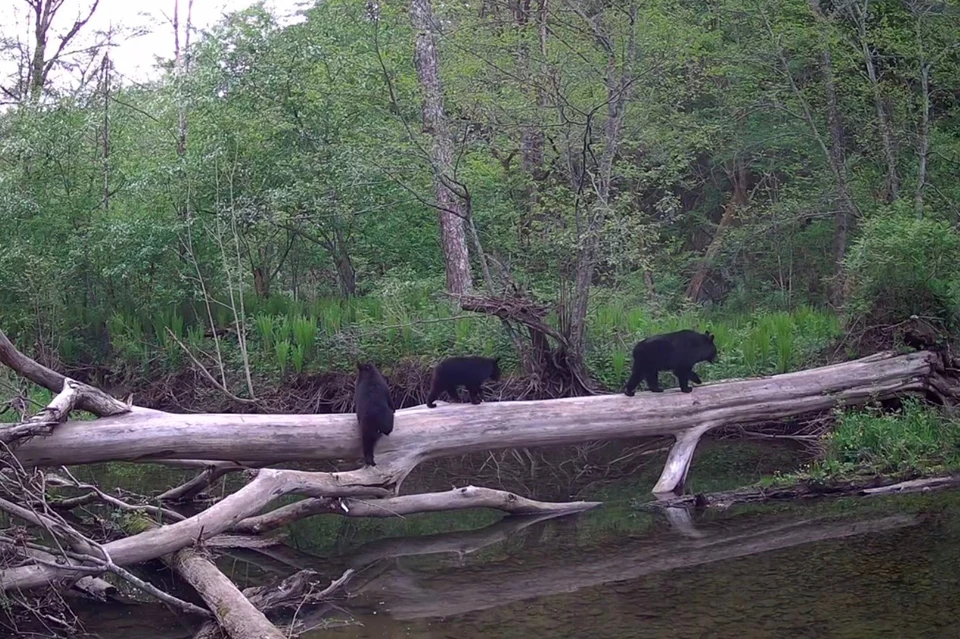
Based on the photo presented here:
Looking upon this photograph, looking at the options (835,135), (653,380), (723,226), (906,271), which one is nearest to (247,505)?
(653,380)

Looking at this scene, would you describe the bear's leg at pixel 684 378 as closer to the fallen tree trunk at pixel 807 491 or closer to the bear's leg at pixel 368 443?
the fallen tree trunk at pixel 807 491

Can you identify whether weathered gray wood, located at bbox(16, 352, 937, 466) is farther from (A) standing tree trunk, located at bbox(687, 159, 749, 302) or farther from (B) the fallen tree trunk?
(A) standing tree trunk, located at bbox(687, 159, 749, 302)

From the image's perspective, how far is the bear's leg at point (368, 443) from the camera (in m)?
8.59

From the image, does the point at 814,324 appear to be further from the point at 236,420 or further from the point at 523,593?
the point at 236,420

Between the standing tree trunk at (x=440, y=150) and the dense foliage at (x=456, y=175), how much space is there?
0.27 meters

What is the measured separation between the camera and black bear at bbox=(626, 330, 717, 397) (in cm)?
1035

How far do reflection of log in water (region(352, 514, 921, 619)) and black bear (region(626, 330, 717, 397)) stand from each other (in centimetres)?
199

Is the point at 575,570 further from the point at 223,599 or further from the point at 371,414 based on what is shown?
the point at 223,599

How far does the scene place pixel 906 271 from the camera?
12.1 metres

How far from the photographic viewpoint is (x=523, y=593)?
296 inches

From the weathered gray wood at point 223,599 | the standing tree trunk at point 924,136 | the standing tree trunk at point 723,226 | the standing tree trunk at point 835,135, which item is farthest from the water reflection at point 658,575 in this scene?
the standing tree trunk at point 723,226

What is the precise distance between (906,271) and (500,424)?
6.05 meters

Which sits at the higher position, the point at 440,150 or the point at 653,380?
the point at 440,150

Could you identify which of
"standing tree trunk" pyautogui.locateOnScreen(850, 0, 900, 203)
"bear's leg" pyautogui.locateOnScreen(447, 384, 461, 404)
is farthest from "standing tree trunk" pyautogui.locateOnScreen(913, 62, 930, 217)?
"bear's leg" pyautogui.locateOnScreen(447, 384, 461, 404)
